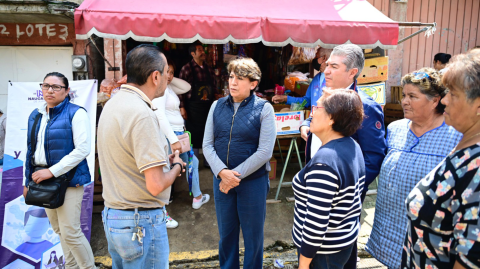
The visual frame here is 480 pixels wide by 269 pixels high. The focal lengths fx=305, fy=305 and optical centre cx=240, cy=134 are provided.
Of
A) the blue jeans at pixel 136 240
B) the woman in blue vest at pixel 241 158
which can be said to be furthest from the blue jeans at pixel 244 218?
the blue jeans at pixel 136 240

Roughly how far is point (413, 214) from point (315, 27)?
342cm

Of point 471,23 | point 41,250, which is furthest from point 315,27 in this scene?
point 471,23

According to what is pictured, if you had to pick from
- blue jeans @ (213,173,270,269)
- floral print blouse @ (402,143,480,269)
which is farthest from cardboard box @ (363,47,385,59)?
floral print blouse @ (402,143,480,269)

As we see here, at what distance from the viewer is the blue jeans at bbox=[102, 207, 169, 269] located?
184 cm

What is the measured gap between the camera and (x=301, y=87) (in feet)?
18.6

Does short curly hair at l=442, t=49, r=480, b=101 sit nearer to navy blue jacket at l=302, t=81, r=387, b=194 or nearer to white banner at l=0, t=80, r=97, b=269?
navy blue jacket at l=302, t=81, r=387, b=194

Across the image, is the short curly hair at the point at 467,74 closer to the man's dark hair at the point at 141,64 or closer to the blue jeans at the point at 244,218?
the man's dark hair at the point at 141,64

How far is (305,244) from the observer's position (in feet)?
5.41

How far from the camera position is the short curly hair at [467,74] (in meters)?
1.17

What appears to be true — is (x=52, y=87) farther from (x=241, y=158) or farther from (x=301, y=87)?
(x=301, y=87)

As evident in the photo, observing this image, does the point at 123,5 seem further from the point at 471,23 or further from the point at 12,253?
the point at 471,23

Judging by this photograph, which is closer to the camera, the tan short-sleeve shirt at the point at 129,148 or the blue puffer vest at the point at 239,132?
the tan short-sleeve shirt at the point at 129,148

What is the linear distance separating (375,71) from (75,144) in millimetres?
4348

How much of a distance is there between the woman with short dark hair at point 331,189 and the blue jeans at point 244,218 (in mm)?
829
